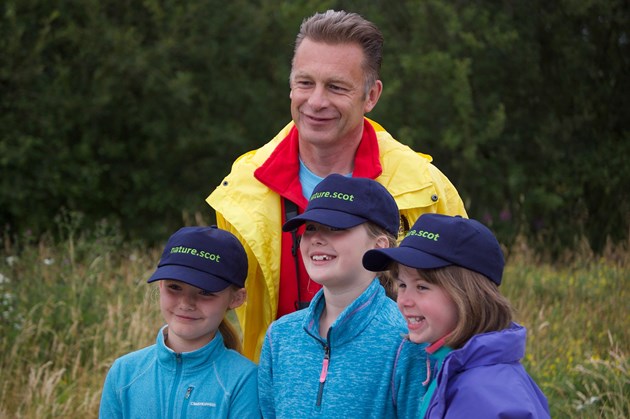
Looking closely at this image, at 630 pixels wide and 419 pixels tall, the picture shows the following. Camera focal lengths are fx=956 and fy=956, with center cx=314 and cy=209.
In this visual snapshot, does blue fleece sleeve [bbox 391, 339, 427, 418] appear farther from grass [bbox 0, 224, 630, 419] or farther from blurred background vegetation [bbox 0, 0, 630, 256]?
blurred background vegetation [bbox 0, 0, 630, 256]

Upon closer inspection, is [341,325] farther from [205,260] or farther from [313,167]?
[313,167]

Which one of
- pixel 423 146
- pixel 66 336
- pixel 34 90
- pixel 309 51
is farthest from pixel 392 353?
pixel 423 146

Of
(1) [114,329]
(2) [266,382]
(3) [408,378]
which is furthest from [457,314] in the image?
(1) [114,329]

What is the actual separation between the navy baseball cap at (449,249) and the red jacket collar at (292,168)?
0.76 meters

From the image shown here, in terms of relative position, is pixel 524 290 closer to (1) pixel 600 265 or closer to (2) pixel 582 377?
(1) pixel 600 265

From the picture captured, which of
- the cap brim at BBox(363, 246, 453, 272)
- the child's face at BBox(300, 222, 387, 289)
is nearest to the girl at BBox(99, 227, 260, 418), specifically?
the child's face at BBox(300, 222, 387, 289)

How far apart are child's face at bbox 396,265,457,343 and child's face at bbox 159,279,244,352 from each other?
0.87 meters

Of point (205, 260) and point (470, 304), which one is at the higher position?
point (205, 260)

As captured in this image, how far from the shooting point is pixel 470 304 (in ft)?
9.93

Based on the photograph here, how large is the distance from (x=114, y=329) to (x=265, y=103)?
397 inches

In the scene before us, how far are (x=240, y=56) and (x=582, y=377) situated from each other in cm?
1115

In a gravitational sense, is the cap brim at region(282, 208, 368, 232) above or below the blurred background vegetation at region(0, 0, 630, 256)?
below

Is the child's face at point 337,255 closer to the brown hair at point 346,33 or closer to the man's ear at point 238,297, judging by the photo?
the man's ear at point 238,297

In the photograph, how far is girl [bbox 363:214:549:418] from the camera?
2.87m
